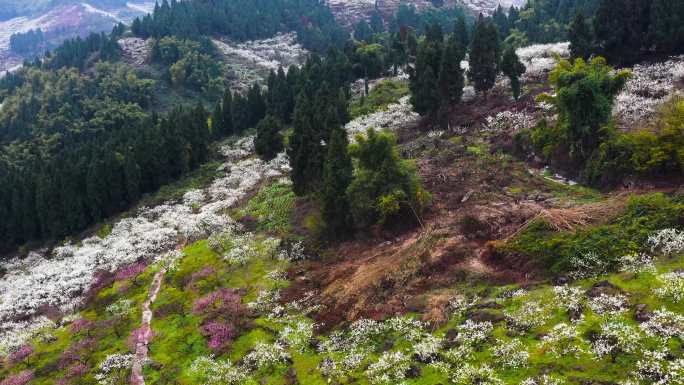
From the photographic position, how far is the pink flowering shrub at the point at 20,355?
37562 mm

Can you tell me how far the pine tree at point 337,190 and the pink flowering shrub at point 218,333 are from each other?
13.3 metres

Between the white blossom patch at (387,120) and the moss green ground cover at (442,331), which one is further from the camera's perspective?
the white blossom patch at (387,120)

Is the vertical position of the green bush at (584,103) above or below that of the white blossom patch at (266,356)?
above

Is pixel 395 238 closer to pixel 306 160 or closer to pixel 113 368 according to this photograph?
pixel 306 160

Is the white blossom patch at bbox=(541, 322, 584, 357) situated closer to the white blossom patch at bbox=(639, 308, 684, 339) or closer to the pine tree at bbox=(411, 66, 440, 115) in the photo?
the white blossom patch at bbox=(639, 308, 684, 339)

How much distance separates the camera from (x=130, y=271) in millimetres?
48812

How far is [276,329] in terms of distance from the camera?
3303cm

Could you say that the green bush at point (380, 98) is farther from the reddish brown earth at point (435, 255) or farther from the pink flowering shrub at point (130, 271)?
the pink flowering shrub at point (130, 271)

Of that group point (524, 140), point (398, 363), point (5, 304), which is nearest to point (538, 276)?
point (398, 363)

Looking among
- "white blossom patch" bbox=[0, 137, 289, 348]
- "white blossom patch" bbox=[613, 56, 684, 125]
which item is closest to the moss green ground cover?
"white blossom patch" bbox=[0, 137, 289, 348]

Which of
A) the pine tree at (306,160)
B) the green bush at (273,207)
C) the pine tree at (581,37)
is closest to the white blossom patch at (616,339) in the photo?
the green bush at (273,207)

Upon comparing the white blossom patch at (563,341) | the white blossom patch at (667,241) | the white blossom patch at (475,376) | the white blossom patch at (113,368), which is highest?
the white blossom patch at (667,241)

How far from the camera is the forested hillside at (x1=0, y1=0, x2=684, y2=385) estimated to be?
24.6 meters

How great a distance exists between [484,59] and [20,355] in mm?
60887
